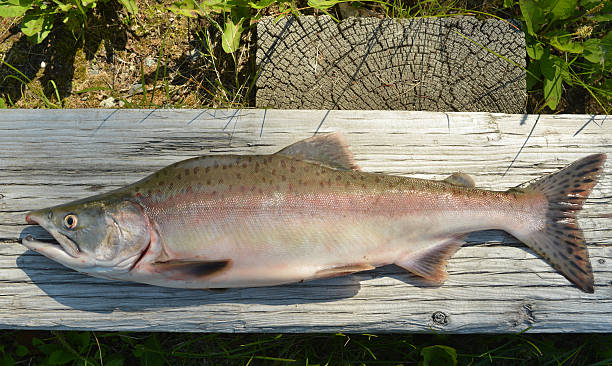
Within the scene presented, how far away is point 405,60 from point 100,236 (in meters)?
2.89

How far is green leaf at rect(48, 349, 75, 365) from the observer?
11.5 ft

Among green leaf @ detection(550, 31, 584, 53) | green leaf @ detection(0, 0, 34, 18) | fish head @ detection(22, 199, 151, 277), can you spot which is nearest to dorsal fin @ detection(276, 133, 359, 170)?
fish head @ detection(22, 199, 151, 277)

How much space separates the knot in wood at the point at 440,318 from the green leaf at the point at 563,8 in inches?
115

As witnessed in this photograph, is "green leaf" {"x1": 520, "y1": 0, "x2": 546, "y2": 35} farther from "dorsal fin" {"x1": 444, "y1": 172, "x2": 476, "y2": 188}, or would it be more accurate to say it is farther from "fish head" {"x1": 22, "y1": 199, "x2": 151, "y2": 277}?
"fish head" {"x1": 22, "y1": 199, "x2": 151, "y2": 277}

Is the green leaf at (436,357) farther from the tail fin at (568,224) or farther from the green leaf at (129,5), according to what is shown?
the green leaf at (129,5)

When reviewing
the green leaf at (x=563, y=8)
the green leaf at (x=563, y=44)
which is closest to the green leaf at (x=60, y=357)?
the green leaf at (x=563, y=44)

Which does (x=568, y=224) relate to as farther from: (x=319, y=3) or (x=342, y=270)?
(x=319, y=3)

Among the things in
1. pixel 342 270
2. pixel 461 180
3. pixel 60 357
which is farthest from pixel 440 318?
pixel 60 357

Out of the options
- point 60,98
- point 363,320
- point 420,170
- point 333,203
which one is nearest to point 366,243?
point 333,203

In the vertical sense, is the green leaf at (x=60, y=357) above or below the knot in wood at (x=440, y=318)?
below

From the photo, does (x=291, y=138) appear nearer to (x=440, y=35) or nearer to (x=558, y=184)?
(x=440, y=35)

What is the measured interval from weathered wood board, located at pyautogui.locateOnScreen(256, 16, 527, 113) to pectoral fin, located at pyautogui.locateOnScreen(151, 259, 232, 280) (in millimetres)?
1801

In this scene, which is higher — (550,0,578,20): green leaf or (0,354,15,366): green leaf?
(550,0,578,20): green leaf

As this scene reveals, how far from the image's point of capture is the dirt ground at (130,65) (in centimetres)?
414
